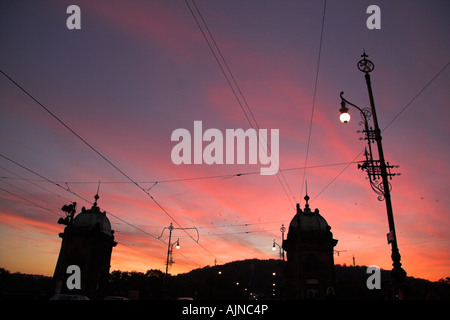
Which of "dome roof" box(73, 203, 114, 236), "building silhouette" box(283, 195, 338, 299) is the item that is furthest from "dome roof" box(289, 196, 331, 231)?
"dome roof" box(73, 203, 114, 236)

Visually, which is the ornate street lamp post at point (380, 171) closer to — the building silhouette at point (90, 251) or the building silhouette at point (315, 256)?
the building silhouette at point (315, 256)

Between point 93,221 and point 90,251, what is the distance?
4.54 metres

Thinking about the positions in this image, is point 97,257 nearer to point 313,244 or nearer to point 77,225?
point 77,225

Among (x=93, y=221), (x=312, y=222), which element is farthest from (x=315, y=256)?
(x=93, y=221)

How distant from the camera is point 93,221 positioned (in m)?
46.5

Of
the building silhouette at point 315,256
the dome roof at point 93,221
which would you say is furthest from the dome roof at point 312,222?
the dome roof at point 93,221

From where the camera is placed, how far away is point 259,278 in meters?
184

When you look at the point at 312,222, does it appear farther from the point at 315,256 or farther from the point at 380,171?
the point at 380,171

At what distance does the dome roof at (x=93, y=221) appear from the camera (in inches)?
1797

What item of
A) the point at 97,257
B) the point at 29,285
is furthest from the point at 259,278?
the point at 97,257

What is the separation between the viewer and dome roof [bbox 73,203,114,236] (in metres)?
45.7

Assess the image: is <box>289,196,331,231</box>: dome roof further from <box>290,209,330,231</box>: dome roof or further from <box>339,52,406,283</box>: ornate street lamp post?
<box>339,52,406,283</box>: ornate street lamp post
